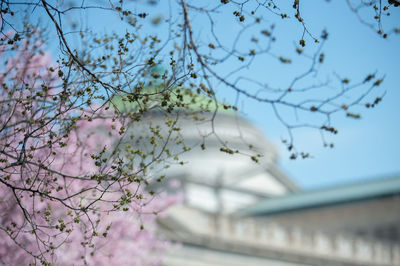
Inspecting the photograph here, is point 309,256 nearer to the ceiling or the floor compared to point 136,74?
nearer to the ceiling

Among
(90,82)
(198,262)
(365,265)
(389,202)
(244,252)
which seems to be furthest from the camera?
(389,202)

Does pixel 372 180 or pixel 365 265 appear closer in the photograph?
pixel 365 265

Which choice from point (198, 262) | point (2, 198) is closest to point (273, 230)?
point (198, 262)

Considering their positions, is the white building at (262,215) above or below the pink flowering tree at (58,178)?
above

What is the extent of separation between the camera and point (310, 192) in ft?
159

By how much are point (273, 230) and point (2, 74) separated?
72.5 feet

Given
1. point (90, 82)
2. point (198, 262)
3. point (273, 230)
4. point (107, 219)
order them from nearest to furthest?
point (90, 82) < point (107, 219) < point (198, 262) < point (273, 230)

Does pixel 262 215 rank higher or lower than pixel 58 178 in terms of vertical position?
higher

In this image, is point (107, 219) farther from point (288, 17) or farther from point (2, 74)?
point (288, 17)

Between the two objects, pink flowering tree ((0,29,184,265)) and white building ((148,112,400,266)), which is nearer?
pink flowering tree ((0,29,184,265))

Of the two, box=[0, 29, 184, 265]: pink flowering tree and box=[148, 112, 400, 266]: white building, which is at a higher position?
box=[148, 112, 400, 266]: white building

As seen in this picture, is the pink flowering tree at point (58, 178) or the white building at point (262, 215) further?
the white building at point (262, 215)

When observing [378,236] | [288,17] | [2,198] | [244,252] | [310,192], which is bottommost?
[2,198]

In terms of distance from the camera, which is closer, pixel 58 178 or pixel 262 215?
pixel 58 178
